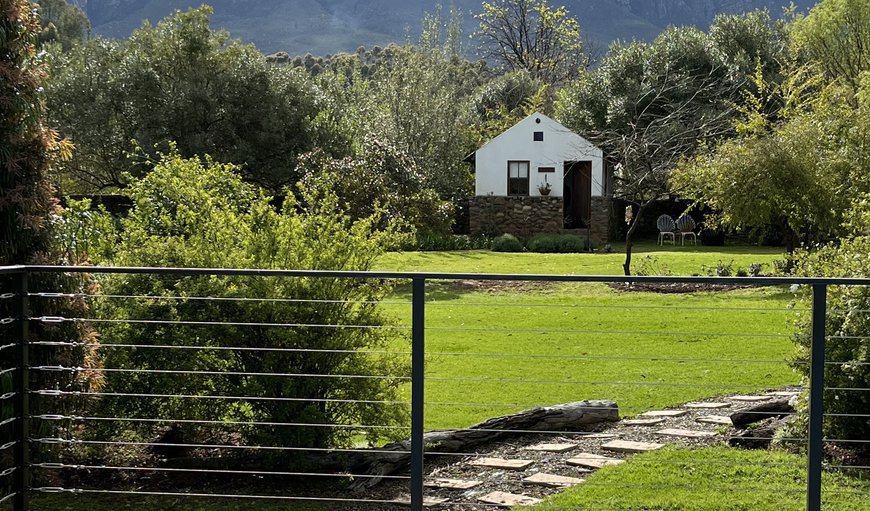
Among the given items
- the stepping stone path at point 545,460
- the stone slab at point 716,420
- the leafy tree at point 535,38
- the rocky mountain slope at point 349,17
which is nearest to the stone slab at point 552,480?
the stepping stone path at point 545,460

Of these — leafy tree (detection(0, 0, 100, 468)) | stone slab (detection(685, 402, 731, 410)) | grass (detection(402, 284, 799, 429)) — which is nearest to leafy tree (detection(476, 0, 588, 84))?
grass (detection(402, 284, 799, 429))

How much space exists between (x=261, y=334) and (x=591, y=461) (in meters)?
2.34

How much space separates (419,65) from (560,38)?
1789 centimetres

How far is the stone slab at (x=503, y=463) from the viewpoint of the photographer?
6.15 metres

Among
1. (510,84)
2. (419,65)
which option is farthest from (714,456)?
(510,84)

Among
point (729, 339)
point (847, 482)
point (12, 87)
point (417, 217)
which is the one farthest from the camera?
point (417, 217)

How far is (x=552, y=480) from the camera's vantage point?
19.1ft

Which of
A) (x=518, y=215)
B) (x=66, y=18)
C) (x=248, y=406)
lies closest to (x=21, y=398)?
(x=248, y=406)

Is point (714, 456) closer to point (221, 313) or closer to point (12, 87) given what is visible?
point (221, 313)

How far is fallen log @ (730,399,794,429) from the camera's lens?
7109 millimetres

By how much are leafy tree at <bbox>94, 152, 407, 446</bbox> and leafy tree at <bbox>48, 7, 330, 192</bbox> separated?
800 inches

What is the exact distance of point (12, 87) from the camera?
5.14m

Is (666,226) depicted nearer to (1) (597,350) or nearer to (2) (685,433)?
(1) (597,350)

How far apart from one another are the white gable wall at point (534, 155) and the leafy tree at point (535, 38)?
52.2 feet
